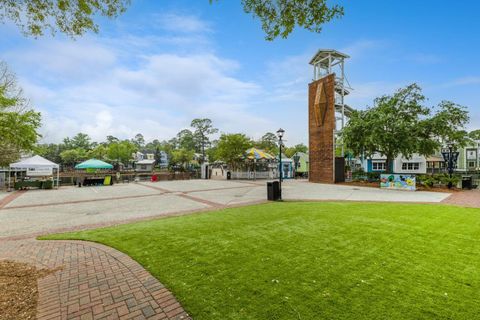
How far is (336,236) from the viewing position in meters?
5.29

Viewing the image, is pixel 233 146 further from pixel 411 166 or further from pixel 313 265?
pixel 411 166

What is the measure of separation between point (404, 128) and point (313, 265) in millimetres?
18966

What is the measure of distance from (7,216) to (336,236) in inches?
469

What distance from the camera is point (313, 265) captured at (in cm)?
379

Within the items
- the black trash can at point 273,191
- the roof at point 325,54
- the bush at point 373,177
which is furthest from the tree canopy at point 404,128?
the black trash can at point 273,191

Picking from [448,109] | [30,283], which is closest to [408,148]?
[448,109]

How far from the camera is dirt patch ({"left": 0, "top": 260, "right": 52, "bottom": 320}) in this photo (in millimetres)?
2773

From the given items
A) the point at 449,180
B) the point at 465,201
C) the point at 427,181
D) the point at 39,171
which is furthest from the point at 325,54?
the point at 39,171

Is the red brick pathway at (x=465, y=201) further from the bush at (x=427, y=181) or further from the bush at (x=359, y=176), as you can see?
the bush at (x=359, y=176)

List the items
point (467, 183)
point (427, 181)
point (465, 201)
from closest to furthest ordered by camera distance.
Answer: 1. point (465, 201)
2. point (467, 183)
3. point (427, 181)

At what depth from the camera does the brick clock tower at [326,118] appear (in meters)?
22.4

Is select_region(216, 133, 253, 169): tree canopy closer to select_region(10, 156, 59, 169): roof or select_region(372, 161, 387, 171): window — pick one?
select_region(10, 156, 59, 169): roof

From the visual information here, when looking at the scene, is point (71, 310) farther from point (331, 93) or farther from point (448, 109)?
point (448, 109)

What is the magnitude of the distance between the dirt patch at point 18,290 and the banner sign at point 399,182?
1965cm
